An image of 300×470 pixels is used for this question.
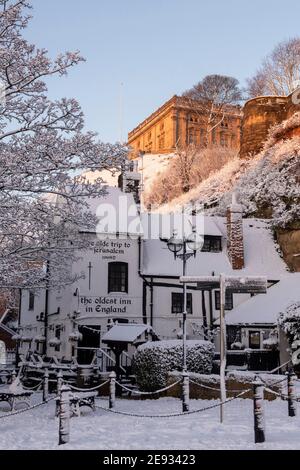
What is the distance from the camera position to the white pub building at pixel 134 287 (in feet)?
84.8

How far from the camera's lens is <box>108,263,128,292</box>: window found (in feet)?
87.0

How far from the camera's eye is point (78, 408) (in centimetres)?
1307

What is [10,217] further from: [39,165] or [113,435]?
[113,435]

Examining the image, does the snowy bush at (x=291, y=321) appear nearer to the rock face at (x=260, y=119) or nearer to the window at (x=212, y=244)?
the window at (x=212, y=244)

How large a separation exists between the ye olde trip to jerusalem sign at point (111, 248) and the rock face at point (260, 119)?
2012 centimetres

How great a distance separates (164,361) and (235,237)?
12212 mm

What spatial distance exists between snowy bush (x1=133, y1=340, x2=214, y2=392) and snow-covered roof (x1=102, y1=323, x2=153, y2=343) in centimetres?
131

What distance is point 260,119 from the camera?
143ft

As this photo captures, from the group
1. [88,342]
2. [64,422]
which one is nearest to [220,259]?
[88,342]

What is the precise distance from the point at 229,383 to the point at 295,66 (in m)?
42.5

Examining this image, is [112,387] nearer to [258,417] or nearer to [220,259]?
[258,417]

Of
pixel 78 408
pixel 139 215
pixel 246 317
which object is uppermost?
pixel 139 215

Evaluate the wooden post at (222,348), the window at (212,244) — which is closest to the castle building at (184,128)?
the window at (212,244)
